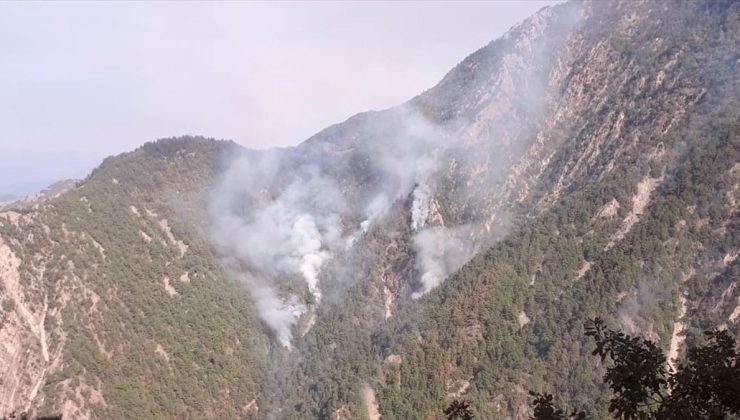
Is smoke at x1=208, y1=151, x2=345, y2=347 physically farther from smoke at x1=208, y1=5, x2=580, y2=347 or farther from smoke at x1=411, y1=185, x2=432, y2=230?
smoke at x1=411, y1=185, x2=432, y2=230

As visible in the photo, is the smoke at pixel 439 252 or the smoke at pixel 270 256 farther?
the smoke at pixel 270 256

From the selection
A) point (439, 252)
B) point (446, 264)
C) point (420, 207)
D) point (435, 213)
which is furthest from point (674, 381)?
point (420, 207)

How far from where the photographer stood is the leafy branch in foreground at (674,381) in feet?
61.5

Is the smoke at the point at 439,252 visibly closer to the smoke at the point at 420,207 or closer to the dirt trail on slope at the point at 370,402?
A: the smoke at the point at 420,207

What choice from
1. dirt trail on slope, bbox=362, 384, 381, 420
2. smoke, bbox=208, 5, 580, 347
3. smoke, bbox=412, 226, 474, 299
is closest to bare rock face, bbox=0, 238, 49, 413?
smoke, bbox=208, 5, 580, 347

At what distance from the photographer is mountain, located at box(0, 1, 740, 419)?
361 feet

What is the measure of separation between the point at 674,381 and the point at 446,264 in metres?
142

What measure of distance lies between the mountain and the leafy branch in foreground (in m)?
86.9

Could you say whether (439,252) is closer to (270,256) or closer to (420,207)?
(420,207)

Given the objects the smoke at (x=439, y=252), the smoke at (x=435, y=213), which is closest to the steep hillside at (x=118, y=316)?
the smoke at (x=435, y=213)

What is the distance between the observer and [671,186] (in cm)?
12012

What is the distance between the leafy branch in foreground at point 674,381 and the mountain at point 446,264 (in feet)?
285

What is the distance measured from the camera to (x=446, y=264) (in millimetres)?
161250

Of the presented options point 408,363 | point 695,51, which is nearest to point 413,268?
point 408,363
